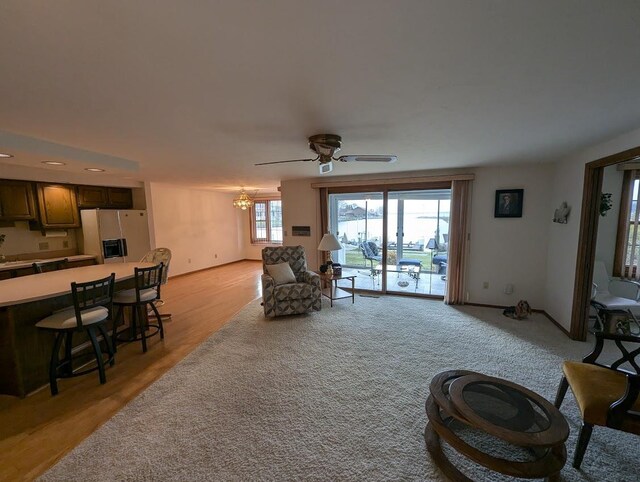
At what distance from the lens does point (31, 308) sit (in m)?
2.44

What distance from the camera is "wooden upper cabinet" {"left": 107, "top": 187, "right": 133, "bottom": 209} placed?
17.4ft

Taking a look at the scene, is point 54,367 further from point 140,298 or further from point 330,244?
point 330,244

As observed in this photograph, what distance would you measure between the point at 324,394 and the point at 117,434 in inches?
61.6

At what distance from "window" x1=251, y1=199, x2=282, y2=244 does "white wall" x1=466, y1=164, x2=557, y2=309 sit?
582cm

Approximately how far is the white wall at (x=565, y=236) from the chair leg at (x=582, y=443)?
234cm

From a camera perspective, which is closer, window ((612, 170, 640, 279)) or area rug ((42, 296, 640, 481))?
area rug ((42, 296, 640, 481))

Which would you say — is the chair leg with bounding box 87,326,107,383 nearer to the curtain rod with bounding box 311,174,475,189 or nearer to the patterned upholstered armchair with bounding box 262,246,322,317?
the patterned upholstered armchair with bounding box 262,246,322,317

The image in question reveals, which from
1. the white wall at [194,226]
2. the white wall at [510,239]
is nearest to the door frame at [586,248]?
the white wall at [510,239]

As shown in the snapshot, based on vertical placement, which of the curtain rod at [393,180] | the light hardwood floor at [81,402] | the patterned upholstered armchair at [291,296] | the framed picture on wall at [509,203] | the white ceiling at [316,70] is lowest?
the light hardwood floor at [81,402]

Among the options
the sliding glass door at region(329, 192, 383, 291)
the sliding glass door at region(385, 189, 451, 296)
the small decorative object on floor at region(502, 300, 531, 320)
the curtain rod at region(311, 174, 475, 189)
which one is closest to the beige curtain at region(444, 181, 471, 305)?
the curtain rod at region(311, 174, 475, 189)

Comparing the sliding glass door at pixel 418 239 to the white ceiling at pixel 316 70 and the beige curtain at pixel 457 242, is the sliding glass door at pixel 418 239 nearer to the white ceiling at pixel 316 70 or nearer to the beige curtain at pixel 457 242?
the beige curtain at pixel 457 242

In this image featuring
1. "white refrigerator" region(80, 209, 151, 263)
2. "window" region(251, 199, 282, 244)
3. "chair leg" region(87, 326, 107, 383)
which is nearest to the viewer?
"chair leg" region(87, 326, 107, 383)

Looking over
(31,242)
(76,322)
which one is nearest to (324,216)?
(76,322)

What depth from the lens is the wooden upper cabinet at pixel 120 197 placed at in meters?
5.30
